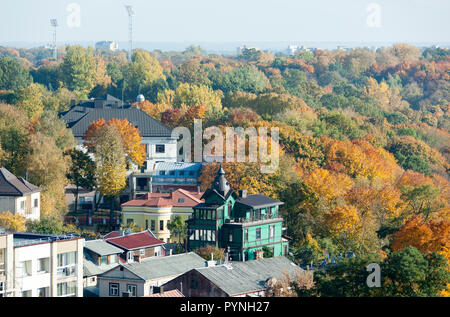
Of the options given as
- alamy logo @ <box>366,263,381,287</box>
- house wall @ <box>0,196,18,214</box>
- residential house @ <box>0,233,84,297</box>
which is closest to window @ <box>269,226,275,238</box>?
house wall @ <box>0,196,18,214</box>

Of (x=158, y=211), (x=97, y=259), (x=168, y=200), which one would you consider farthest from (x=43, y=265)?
(x=168, y=200)

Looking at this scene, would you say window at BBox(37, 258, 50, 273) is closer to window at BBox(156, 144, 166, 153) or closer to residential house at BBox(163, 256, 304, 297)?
residential house at BBox(163, 256, 304, 297)

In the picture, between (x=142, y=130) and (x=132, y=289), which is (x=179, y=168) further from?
(x=132, y=289)

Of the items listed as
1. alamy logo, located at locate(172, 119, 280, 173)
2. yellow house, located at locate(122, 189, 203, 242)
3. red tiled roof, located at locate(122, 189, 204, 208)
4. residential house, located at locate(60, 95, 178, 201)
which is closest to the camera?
yellow house, located at locate(122, 189, 203, 242)

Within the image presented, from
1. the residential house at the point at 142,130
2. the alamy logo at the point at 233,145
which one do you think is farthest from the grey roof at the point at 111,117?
the alamy logo at the point at 233,145

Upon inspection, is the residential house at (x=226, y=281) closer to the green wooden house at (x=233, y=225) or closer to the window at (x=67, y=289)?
the window at (x=67, y=289)
